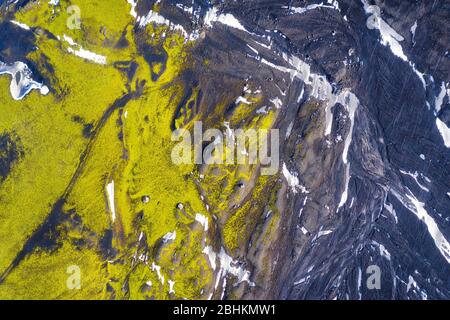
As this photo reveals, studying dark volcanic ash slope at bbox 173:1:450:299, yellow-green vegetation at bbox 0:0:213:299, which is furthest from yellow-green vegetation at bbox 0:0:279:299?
dark volcanic ash slope at bbox 173:1:450:299

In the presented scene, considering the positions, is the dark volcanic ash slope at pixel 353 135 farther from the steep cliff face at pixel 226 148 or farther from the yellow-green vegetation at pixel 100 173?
the yellow-green vegetation at pixel 100 173

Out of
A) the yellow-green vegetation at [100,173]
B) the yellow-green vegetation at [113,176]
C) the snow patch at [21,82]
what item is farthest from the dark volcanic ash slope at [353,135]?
the snow patch at [21,82]

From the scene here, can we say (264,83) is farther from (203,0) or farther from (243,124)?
(203,0)

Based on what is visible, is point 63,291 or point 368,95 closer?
point 63,291

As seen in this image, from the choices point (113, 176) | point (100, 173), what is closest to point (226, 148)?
point (113, 176)

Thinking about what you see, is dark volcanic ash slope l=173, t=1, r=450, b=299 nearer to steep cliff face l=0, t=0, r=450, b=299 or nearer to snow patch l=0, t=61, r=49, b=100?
steep cliff face l=0, t=0, r=450, b=299
